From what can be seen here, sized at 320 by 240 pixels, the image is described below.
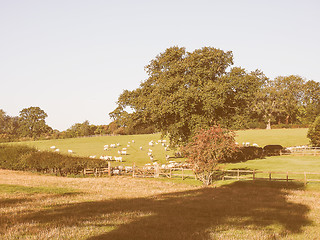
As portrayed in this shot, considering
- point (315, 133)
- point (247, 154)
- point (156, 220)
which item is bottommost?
point (247, 154)

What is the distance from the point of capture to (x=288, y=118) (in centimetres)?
13988

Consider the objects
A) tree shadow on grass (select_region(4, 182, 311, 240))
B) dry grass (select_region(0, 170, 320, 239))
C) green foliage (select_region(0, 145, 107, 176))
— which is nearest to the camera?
dry grass (select_region(0, 170, 320, 239))

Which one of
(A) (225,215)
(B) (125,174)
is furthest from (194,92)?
(A) (225,215)

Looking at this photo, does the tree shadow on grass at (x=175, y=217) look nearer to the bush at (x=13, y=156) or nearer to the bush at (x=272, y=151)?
the bush at (x=13, y=156)

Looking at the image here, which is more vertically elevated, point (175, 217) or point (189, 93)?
point (189, 93)

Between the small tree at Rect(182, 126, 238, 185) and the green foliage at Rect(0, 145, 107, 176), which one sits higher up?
the small tree at Rect(182, 126, 238, 185)

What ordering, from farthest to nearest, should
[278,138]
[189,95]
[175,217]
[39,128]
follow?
1. [39,128]
2. [278,138]
3. [189,95]
4. [175,217]

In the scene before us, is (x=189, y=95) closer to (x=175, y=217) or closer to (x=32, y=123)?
(x=175, y=217)

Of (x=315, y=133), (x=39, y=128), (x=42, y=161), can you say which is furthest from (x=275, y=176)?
(x=39, y=128)

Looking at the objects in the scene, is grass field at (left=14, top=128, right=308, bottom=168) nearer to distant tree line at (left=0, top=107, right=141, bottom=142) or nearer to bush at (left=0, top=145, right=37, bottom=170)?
bush at (left=0, top=145, right=37, bottom=170)

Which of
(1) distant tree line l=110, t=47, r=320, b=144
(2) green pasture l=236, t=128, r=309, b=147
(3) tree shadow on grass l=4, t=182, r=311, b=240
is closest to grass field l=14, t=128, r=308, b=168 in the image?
(2) green pasture l=236, t=128, r=309, b=147

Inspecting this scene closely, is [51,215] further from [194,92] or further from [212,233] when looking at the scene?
[194,92]

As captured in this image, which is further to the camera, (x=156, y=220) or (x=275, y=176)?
(x=275, y=176)

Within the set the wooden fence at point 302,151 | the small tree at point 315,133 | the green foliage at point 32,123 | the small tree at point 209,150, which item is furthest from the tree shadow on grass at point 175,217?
the green foliage at point 32,123
